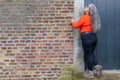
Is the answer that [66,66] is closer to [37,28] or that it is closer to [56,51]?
[56,51]

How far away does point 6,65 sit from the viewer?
8.91 metres

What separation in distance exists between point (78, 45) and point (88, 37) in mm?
426

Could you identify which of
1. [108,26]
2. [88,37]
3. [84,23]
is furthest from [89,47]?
[108,26]

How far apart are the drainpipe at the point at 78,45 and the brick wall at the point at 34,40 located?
230 millimetres

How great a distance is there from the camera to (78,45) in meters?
9.06

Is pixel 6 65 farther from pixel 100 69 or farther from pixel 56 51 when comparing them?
pixel 100 69

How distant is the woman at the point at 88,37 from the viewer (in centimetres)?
875

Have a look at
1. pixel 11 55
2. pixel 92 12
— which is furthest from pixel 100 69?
pixel 11 55

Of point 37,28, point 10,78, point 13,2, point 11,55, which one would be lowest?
point 10,78

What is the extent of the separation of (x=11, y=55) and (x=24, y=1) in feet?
4.44

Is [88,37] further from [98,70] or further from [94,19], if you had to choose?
[98,70]

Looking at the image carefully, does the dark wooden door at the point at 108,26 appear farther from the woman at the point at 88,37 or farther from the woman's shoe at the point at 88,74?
the woman's shoe at the point at 88,74

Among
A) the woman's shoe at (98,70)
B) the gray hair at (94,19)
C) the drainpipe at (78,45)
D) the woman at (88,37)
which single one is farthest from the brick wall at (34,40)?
the woman's shoe at (98,70)

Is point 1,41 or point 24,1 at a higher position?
point 24,1
